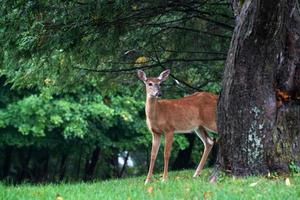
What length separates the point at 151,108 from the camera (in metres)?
11.8

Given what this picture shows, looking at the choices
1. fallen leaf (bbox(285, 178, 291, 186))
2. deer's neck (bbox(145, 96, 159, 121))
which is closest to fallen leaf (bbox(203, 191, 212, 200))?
fallen leaf (bbox(285, 178, 291, 186))

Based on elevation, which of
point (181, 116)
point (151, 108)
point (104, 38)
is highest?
point (104, 38)

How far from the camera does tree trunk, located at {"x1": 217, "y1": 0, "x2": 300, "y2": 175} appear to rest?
8.73 metres

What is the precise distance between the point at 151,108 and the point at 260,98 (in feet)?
10.6

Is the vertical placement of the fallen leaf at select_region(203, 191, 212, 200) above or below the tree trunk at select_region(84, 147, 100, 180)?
above

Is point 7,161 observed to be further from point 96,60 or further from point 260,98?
point 260,98

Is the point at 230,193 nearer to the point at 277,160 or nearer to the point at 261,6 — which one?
the point at 277,160

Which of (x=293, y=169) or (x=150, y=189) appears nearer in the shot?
(x=150, y=189)

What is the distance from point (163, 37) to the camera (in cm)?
1377

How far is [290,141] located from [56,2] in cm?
414

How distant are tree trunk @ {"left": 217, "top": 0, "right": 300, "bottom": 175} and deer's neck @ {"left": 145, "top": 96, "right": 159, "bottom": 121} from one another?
8.98 feet

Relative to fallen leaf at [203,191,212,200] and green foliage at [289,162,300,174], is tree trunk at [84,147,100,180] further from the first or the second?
fallen leaf at [203,191,212,200]

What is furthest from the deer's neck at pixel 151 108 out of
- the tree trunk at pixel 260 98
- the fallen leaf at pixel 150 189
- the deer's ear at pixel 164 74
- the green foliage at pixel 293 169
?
the fallen leaf at pixel 150 189

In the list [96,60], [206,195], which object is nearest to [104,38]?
[96,60]
